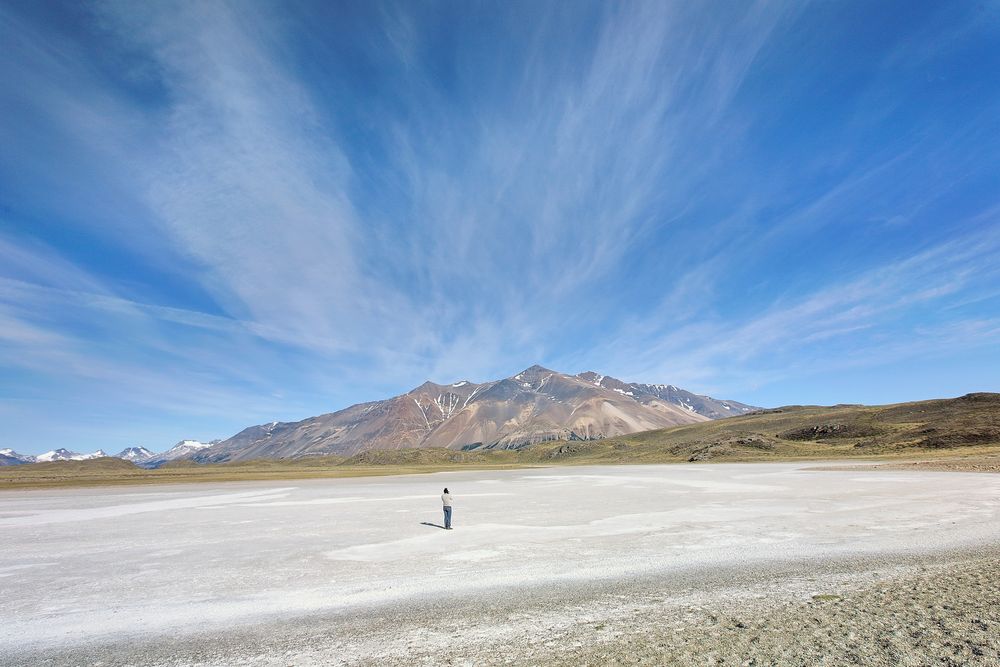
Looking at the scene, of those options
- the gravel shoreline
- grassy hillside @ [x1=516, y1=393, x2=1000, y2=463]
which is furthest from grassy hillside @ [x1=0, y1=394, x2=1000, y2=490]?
the gravel shoreline

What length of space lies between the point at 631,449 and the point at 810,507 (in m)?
170

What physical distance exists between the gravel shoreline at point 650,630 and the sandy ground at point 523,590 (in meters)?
0.05

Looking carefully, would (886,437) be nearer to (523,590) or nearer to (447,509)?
(447,509)

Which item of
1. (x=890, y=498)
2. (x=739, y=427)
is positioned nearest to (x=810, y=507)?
(x=890, y=498)

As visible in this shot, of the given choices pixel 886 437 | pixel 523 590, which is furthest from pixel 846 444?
pixel 523 590

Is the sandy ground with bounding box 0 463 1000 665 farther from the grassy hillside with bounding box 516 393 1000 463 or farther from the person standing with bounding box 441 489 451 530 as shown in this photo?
the grassy hillside with bounding box 516 393 1000 463

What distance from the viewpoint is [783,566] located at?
13641mm

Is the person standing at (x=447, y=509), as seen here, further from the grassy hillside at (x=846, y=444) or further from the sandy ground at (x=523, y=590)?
the grassy hillside at (x=846, y=444)

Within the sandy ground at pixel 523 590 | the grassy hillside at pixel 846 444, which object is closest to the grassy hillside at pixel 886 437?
the grassy hillside at pixel 846 444

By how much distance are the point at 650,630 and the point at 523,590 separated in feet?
13.0

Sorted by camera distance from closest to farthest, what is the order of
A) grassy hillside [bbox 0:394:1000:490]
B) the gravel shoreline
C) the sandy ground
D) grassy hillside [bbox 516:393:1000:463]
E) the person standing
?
the gravel shoreline, the sandy ground, the person standing, grassy hillside [bbox 0:394:1000:490], grassy hillside [bbox 516:393:1000:463]

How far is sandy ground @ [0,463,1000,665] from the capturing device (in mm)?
8477

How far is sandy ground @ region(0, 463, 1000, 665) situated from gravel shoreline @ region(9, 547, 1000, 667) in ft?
0.16

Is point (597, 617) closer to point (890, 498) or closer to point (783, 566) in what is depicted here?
point (783, 566)
